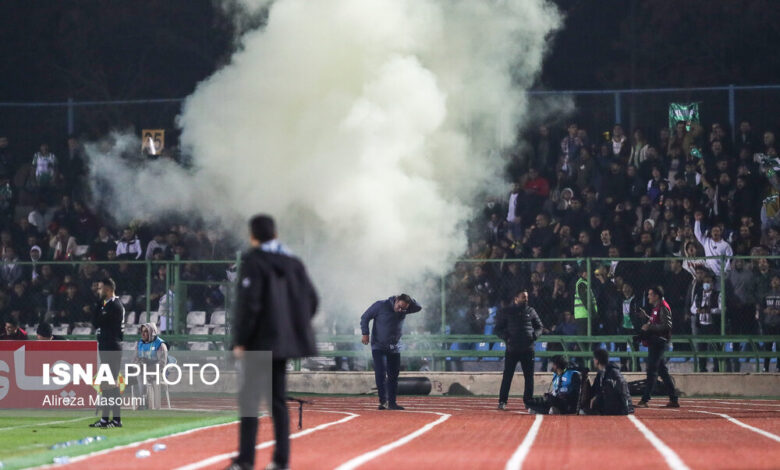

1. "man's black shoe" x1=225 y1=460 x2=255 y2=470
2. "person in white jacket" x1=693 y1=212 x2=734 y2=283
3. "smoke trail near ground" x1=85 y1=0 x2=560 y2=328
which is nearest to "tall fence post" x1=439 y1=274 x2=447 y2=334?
"smoke trail near ground" x1=85 y1=0 x2=560 y2=328

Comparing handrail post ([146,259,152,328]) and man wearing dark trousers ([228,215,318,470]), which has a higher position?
handrail post ([146,259,152,328])

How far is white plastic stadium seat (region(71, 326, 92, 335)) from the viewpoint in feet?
95.5

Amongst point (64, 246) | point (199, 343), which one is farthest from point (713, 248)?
point (64, 246)

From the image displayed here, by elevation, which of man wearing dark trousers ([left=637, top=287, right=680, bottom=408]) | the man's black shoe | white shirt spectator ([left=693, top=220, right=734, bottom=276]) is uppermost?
white shirt spectator ([left=693, top=220, right=734, bottom=276])

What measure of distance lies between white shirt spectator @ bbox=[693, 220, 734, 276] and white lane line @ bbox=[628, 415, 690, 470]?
7272 mm

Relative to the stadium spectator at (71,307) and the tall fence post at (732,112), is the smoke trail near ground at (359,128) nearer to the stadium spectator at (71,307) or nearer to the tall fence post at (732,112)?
the stadium spectator at (71,307)

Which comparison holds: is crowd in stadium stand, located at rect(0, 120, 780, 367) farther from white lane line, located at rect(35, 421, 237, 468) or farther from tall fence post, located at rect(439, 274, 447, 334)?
white lane line, located at rect(35, 421, 237, 468)

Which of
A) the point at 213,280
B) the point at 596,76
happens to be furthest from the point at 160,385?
the point at 596,76

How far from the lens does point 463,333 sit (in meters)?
27.4

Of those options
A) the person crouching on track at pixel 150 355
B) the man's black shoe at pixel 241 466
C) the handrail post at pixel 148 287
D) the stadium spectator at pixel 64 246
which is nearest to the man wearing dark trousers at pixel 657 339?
the person crouching on track at pixel 150 355

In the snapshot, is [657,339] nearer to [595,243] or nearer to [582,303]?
[582,303]

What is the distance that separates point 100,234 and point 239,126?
4.83 meters

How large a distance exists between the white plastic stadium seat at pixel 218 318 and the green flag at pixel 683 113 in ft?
32.2

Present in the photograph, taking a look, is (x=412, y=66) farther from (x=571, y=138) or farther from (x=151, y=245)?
(x=151, y=245)
